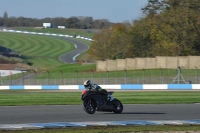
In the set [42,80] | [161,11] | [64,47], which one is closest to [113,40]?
[161,11]

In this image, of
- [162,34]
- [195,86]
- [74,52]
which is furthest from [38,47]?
[195,86]

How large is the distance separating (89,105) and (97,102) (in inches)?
15.3

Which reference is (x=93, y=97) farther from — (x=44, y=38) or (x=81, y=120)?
(x=44, y=38)

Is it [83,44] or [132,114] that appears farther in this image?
[83,44]

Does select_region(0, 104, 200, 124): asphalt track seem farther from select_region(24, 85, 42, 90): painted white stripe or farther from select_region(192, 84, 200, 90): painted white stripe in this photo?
select_region(24, 85, 42, 90): painted white stripe

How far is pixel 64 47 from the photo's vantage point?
15688cm

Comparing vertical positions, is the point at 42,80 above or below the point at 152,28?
below

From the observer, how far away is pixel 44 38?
173 m

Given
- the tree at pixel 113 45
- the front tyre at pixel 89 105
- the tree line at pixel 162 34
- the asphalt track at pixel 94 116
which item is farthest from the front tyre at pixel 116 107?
the tree at pixel 113 45

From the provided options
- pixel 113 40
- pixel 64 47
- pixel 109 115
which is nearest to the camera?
pixel 109 115

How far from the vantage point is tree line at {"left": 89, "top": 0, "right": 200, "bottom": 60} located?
252ft

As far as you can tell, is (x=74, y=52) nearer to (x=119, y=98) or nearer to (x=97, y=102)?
(x=119, y=98)

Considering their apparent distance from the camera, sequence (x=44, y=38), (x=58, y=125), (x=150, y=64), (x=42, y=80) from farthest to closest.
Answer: (x=44, y=38) < (x=150, y=64) < (x=42, y=80) < (x=58, y=125)

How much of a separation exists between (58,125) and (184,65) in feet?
154
